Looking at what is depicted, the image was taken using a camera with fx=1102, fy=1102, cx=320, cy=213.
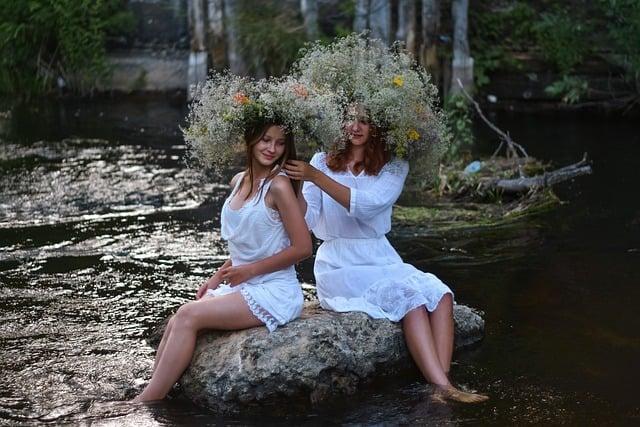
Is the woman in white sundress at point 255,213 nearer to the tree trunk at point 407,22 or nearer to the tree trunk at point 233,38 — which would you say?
the tree trunk at point 407,22

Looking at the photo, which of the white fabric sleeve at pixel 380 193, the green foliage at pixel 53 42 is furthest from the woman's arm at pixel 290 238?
the green foliage at pixel 53 42

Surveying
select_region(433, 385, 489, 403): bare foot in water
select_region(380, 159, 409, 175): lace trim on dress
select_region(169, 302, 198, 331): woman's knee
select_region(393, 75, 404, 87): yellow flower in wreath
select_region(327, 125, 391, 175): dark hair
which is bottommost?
select_region(433, 385, 489, 403): bare foot in water

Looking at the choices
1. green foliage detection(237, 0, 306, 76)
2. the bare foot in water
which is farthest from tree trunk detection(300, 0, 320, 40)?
the bare foot in water

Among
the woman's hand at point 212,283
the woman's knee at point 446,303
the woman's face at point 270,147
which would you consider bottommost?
the woman's knee at point 446,303

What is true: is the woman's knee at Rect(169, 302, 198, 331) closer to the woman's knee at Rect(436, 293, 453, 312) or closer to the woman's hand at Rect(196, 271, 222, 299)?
the woman's hand at Rect(196, 271, 222, 299)

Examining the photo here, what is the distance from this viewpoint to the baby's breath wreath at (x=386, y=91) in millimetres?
5957

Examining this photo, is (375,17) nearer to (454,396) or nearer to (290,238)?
(290,238)

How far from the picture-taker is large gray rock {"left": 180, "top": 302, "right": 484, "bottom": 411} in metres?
5.57

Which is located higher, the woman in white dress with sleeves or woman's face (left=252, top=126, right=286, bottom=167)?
woman's face (left=252, top=126, right=286, bottom=167)

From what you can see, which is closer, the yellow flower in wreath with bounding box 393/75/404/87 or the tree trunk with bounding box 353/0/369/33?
the yellow flower in wreath with bounding box 393/75/404/87

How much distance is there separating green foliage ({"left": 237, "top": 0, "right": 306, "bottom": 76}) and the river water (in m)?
4.05

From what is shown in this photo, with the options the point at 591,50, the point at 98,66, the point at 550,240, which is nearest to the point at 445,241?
the point at 550,240

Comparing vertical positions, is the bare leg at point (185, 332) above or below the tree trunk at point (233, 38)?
below

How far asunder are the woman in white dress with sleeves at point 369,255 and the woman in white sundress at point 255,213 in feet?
0.73
